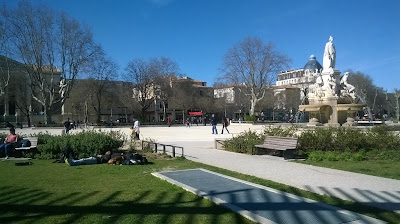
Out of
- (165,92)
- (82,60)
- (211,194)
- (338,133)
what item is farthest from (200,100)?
(211,194)

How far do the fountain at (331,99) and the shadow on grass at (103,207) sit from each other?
2139 cm

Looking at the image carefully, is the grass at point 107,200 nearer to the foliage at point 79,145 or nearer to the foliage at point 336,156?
the foliage at point 79,145

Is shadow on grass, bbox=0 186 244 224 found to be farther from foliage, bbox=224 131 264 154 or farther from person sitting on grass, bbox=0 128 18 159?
foliage, bbox=224 131 264 154

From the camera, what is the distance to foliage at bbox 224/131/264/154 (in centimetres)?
1253

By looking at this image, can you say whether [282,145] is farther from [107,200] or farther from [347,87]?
[347,87]

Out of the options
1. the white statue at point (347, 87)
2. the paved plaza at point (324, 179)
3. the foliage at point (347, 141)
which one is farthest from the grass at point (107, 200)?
the white statue at point (347, 87)

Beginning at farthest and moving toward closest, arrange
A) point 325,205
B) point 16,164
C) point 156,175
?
point 16,164 < point 156,175 < point 325,205

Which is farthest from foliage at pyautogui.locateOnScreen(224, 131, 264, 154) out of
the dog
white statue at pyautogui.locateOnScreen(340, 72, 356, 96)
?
white statue at pyautogui.locateOnScreen(340, 72, 356, 96)

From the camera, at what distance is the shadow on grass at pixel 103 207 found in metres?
4.47

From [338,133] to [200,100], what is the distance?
2508 inches

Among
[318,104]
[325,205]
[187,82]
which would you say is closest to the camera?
[325,205]

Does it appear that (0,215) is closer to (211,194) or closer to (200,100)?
(211,194)

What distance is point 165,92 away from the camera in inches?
2239

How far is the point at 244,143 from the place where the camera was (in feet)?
42.1
